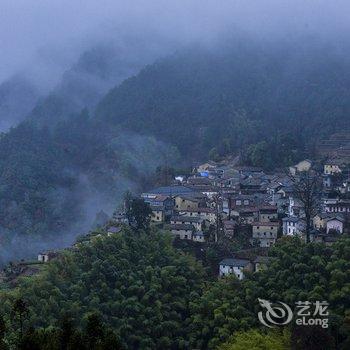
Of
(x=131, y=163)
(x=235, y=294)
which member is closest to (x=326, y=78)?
(x=131, y=163)

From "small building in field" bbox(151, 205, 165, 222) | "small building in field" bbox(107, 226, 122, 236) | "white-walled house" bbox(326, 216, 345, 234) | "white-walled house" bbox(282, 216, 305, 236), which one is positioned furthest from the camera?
"small building in field" bbox(151, 205, 165, 222)

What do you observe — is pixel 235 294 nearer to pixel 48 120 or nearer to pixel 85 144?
pixel 85 144

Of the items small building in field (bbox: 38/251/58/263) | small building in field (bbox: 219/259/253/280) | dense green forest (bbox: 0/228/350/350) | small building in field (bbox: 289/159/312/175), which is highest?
small building in field (bbox: 289/159/312/175)

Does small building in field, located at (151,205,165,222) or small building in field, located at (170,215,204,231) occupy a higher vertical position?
small building in field, located at (151,205,165,222)

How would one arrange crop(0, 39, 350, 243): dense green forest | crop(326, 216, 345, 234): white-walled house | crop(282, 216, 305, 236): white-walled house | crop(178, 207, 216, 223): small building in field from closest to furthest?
1. crop(326, 216, 345, 234): white-walled house
2. crop(282, 216, 305, 236): white-walled house
3. crop(178, 207, 216, 223): small building in field
4. crop(0, 39, 350, 243): dense green forest

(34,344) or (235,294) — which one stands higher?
(235,294)

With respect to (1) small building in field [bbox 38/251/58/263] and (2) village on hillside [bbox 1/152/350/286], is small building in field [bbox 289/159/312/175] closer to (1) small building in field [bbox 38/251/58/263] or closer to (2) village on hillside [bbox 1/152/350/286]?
(2) village on hillside [bbox 1/152/350/286]

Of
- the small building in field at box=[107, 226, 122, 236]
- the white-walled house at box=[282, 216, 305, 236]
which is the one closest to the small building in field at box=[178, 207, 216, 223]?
the small building in field at box=[107, 226, 122, 236]

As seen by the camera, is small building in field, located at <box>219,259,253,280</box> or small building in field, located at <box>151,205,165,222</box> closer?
small building in field, located at <box>219,259,253,280</box>
